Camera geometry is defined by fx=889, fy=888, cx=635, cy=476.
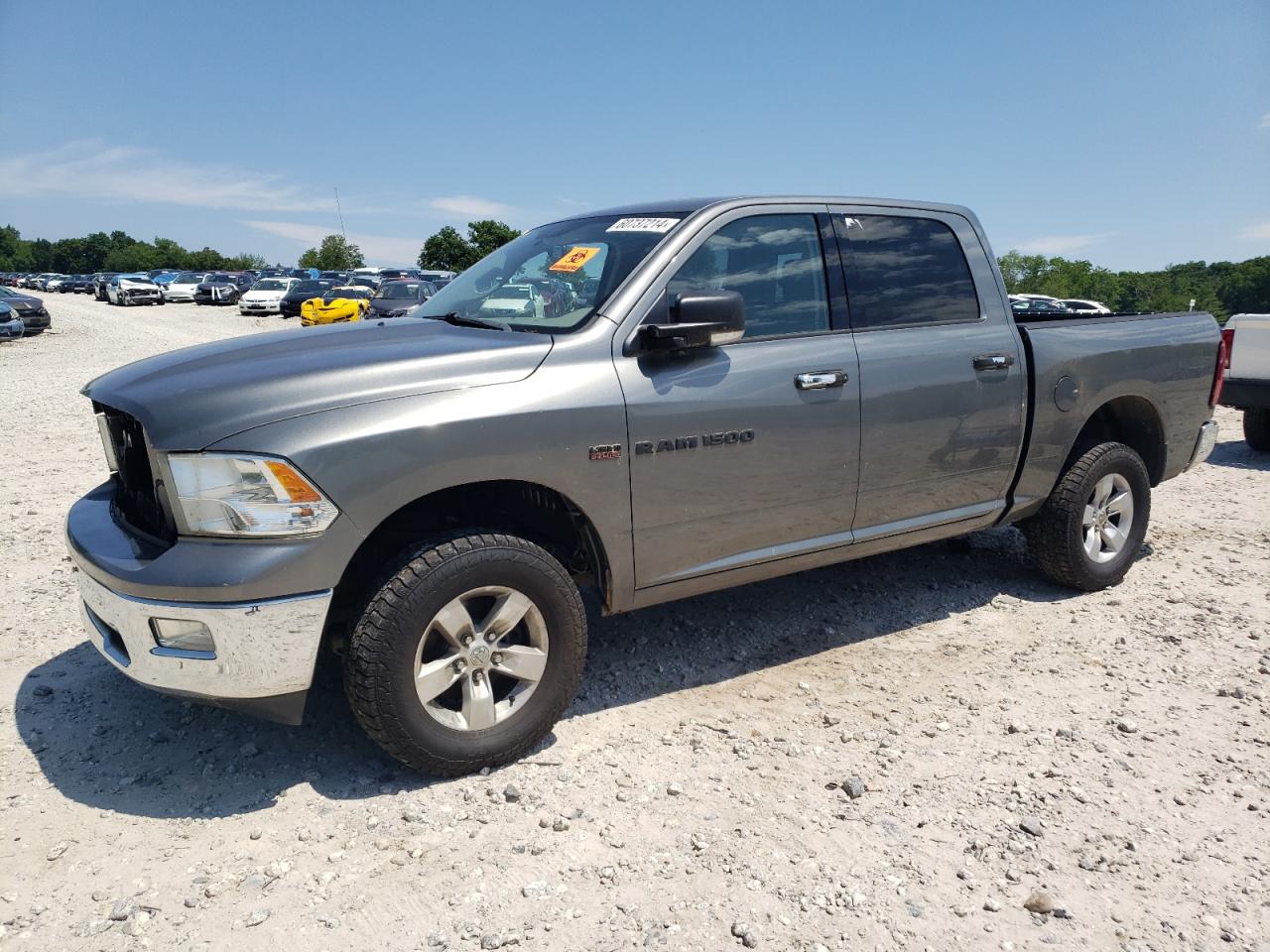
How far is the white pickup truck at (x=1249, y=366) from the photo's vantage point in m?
8.26

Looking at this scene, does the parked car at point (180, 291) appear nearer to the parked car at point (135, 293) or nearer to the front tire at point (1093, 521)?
the parked car at point (135, 293)

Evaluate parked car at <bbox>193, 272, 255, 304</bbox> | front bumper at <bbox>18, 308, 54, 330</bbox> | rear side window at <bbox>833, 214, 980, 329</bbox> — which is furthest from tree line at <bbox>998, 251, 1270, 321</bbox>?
rear side window at <bbox>833, 214, 980, 329</bbox>

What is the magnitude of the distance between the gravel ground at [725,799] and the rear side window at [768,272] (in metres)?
1.54

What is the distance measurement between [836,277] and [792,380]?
614 millimetres

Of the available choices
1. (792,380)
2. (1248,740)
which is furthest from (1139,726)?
(792,380)

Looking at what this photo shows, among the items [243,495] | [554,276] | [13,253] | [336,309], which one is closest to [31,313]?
[336,309]

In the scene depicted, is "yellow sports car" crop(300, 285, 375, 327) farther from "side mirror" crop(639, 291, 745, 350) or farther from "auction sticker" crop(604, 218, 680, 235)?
"side mirror" crop(639, 291, 745, 350)

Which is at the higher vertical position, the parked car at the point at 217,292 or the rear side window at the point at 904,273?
the rear side window at the point at 904,273

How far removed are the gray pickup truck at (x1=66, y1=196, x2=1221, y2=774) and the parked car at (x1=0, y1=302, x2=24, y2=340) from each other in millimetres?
22884

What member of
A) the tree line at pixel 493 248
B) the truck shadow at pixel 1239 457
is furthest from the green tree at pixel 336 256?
the truck shadow at pixel 1239 457

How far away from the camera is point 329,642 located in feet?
9.84

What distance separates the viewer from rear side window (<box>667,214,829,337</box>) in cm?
344

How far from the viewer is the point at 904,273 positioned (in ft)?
13.2

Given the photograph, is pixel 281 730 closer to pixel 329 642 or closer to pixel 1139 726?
pixel 329 642
